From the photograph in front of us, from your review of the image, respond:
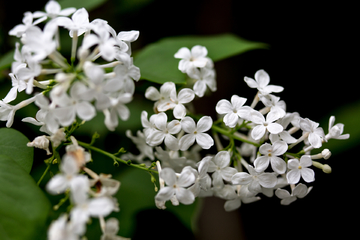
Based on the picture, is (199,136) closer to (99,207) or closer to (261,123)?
(261,123)

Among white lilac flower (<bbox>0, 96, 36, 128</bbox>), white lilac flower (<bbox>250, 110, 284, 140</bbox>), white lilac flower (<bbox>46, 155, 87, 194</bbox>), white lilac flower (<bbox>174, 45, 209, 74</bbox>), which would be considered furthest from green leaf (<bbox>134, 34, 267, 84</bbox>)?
white lilac flower (<bbox>46, 155, 87, 194</bbox>)

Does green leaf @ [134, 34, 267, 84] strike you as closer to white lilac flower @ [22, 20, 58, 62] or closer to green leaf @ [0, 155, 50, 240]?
Answer: white lilac flower @ [22, 20, 58, 62]

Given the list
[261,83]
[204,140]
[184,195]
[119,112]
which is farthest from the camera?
[261,83]

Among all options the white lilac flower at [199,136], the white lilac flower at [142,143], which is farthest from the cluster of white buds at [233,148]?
the white lilac flower at [142,143]

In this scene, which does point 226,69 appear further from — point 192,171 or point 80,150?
point 80,150

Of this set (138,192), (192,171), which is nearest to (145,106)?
(138,192)

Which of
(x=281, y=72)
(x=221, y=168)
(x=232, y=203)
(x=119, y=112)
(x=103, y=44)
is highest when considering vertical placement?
(x=103, y=44)

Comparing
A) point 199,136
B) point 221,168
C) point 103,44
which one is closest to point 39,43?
point 103,44
